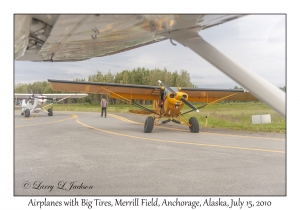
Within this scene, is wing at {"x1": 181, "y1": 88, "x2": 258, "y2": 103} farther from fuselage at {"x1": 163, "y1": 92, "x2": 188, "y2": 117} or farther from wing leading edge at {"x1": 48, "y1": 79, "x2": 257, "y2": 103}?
fuselage at {"x1": 163, "y1": 92, "x2": 188, "y2": 117}

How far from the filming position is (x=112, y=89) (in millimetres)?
7785

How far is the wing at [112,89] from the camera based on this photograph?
6698 mm

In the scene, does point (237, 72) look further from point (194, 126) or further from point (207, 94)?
point (207, 94)

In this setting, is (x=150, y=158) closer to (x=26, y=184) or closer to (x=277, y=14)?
(x=26, y=184)

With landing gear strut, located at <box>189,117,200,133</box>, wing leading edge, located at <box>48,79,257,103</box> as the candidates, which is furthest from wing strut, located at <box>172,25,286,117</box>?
landing gear strut, located at <box>189,117,200,133</box>

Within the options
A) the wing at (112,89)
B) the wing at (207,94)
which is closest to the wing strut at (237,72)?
the wing at (112,89)

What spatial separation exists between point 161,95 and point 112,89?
1.60 m

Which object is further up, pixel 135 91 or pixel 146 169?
pixel 135 91

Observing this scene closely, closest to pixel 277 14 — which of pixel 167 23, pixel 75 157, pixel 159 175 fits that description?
pixel 167 23

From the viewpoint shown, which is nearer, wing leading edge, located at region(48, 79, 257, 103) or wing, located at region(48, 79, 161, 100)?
wing, located at region(48, 79, 161, 100)

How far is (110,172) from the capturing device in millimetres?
2996

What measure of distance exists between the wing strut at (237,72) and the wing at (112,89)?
518cm

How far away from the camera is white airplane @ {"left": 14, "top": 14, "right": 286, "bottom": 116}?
118cm

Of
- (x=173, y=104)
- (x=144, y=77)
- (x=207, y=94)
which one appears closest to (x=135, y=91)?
(x=144, y=77)
